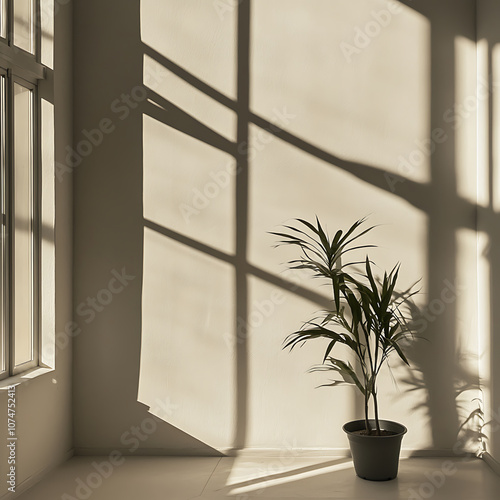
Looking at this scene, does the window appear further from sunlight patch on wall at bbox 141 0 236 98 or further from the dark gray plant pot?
the dark gray plant pot

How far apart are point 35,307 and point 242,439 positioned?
1.58m

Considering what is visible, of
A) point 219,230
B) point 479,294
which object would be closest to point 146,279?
point 219,230

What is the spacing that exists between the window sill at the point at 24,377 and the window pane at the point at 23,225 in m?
0.09

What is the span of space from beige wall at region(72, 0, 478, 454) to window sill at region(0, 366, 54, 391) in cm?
39

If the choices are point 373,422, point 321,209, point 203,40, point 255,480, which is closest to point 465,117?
point 321,209

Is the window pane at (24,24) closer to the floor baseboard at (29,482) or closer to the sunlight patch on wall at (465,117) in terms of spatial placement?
the floor baseboard at (29,482)

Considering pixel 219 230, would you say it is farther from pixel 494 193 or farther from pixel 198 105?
pixel 494 193

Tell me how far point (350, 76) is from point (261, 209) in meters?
1.06

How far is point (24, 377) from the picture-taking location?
3.43 metres

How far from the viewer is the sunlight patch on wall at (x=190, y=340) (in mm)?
4023

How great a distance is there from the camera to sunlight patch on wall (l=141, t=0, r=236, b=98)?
4.07 m

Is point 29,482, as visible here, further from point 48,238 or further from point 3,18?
point 3,18

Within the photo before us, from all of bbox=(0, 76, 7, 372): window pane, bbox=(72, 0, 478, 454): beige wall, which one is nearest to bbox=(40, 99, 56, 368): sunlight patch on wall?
bbox=(72, 0, 478, 454): beige wall

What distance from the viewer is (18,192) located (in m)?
3.59
